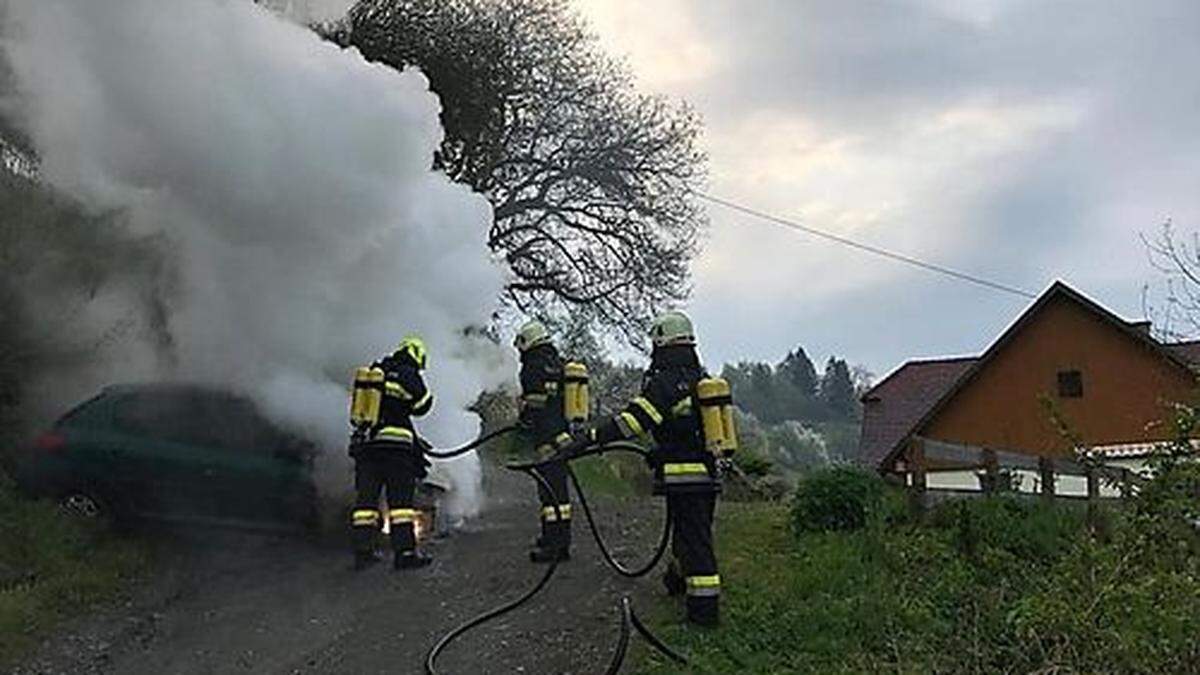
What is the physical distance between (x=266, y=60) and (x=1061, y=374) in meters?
19.6

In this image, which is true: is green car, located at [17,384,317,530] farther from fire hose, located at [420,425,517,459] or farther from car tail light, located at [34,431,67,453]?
fire hose, located at [420,425,517,459]

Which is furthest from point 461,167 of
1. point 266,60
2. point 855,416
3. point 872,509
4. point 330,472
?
point 855,416

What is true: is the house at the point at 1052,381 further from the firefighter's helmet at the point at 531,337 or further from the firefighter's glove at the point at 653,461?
the firefighter's glove at the point at 653,461

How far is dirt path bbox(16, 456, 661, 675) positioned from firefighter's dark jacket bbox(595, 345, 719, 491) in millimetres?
1047

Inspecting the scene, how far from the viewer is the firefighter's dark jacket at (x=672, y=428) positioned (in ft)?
26.5

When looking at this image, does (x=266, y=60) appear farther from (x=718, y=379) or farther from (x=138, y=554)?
(x=718, y=379)

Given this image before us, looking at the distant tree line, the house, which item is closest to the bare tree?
the house

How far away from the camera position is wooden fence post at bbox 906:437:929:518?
404 inches

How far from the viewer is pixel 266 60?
1241 centimetres

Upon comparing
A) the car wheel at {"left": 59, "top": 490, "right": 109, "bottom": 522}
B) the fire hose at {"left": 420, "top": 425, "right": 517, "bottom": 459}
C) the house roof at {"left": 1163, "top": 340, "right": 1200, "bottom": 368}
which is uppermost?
the house roof at {"left": 1163, "top": 340, "right": 1200, "bottom": 368}

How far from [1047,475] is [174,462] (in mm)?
7549

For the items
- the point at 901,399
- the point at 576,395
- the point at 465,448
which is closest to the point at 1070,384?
the point at 901,399

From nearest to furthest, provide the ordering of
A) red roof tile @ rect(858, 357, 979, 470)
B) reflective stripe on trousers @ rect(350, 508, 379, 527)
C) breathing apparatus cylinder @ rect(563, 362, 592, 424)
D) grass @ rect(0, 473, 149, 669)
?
grass @ rect(0, 473, 149, 669)
breathing apparatus cylinder @ rect(563, 362, 592, 424)
reflective stripe on trousers @ rect(350, 508, 379, 527)
red roof tile @ rect(858, 357, 979, 470)

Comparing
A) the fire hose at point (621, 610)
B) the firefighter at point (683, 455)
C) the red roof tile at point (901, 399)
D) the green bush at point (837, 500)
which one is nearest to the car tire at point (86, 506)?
the fire hose at point (621, 610)
